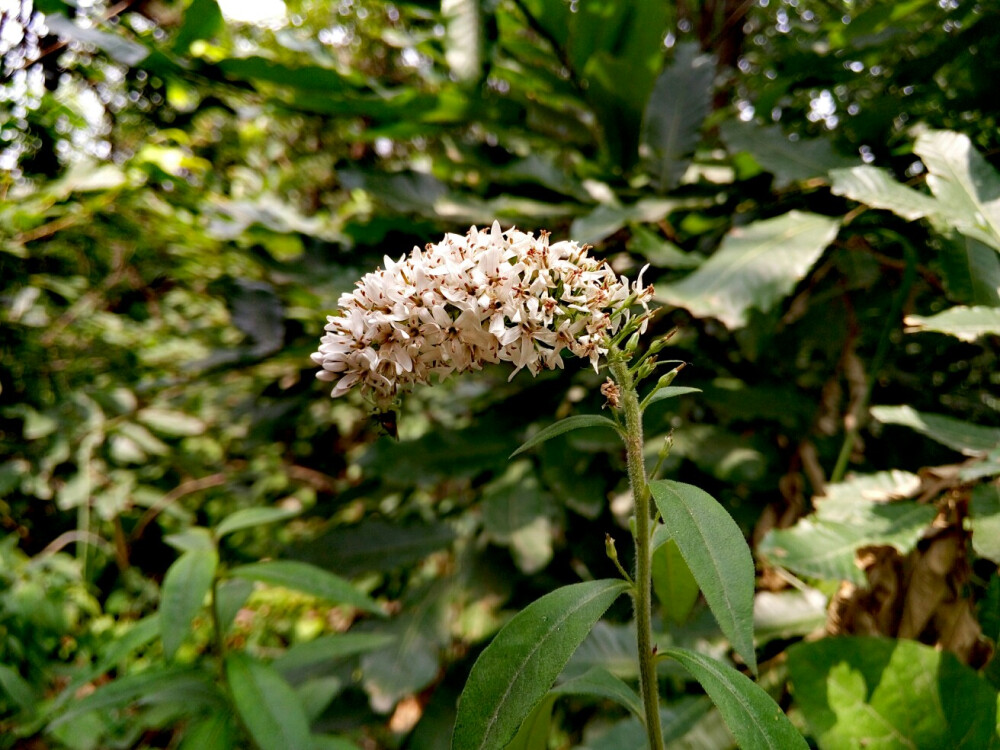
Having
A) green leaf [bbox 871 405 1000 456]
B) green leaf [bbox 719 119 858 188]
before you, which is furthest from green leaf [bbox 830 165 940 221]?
green leaf [bbox 871 405 1000 456]

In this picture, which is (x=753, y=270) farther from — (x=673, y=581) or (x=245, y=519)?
(x=245, y=519)

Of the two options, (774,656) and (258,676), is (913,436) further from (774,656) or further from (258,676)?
(258,676)

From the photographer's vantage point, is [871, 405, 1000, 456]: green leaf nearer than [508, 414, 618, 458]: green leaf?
No

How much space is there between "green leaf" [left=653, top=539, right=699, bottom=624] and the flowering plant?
7 cm

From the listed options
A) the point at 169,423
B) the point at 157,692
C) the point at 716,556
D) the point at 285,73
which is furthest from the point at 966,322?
the point at 169,423

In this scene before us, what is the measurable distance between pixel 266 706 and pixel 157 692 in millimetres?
164

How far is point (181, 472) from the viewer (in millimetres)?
2340

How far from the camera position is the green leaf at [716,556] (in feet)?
1.55

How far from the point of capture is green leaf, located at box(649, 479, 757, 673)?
474mm

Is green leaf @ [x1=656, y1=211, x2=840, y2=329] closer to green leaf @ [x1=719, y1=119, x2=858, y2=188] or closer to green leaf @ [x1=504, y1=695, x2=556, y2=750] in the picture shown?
green leaf @ [x1=719, y1=119, x2=858, y2=188]

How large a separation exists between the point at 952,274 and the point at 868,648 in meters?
0.60

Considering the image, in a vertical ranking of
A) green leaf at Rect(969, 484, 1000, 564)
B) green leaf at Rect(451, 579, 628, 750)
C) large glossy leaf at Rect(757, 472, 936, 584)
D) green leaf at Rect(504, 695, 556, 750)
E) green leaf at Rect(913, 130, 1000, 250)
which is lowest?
green leaf at Rect(504, 695, 556, 750)

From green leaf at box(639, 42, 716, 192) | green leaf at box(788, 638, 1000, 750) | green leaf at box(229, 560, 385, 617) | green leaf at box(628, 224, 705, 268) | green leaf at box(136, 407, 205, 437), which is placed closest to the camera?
green leaf at box(788, 638, 1000, 750)

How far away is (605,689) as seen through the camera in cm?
65
